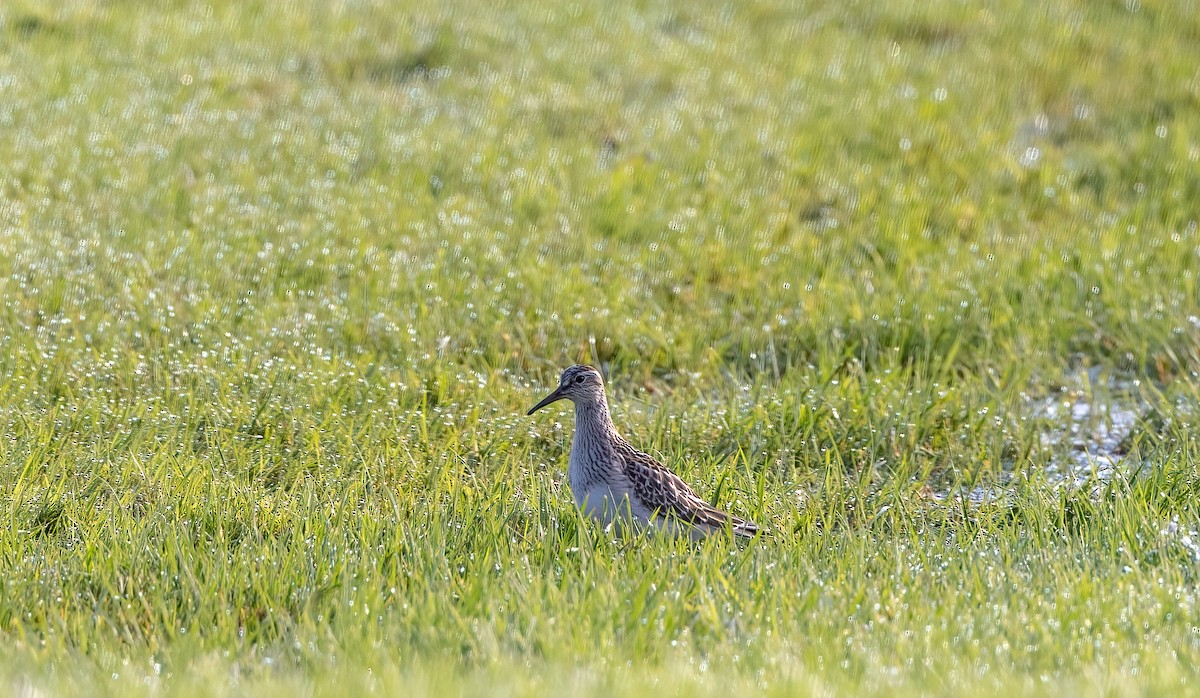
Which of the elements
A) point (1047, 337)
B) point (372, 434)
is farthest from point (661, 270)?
point (372, 434)

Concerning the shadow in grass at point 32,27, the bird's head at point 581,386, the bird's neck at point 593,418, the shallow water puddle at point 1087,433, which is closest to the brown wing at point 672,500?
the bird's neck at point 593,418

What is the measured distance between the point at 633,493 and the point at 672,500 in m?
0.16

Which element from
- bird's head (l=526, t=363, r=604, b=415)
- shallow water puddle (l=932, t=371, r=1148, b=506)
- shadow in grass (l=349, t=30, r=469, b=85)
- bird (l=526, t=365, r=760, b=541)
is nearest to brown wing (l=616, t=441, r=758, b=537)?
bird (l=526, t=365, r=760, b=541)

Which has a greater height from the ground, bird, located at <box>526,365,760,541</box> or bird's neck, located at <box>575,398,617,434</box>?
bird's neck, located at <box>575,398,617,434</box>

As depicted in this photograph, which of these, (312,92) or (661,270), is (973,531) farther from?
(312,92)

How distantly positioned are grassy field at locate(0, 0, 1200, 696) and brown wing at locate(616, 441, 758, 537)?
25cm

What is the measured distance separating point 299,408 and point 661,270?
3194 millimetres

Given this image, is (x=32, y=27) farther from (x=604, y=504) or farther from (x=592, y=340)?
(x=604, y=504)

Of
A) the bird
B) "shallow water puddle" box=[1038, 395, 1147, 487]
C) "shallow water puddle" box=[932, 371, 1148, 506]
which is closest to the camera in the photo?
the bird

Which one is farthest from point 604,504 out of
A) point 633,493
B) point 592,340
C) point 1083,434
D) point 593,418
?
point 1083,434

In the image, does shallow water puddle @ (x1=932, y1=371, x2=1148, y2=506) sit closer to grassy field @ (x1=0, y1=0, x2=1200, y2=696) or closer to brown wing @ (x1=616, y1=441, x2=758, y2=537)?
grassy field @ (x1=0, y1=0, x2=1200, y2=696)

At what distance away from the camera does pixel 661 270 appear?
9406mm

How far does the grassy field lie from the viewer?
4.57m

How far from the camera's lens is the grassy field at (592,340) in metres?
4.57
